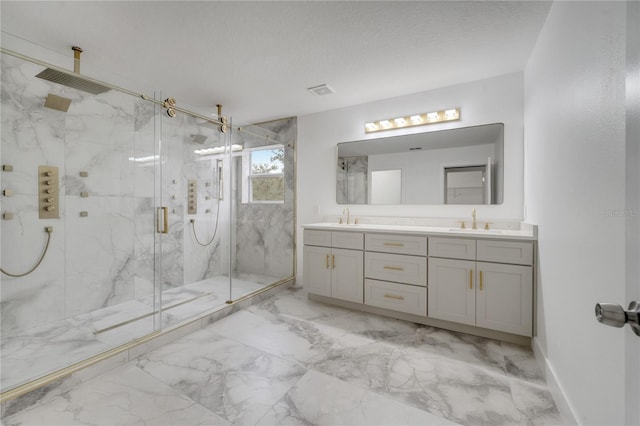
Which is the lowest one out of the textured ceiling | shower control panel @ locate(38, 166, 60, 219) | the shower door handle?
the shower door handle

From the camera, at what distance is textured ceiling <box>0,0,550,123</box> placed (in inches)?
69.6

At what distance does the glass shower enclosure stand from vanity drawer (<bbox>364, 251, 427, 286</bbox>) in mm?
1377

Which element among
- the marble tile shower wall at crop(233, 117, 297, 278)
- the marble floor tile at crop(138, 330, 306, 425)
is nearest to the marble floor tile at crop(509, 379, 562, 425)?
the marble floor tile at crop(138, 330, 306, 425)

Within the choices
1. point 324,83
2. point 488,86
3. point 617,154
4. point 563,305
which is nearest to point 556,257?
point 563,305

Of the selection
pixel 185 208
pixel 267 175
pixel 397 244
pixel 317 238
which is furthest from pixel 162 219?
pixel 397 244

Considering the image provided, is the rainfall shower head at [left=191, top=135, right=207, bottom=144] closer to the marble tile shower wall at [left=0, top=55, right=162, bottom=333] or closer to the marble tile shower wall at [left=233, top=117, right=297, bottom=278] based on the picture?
the marble tile shower wall at [left=0, top=55, right=162, bottom=333]

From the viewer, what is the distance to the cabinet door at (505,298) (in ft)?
6.84

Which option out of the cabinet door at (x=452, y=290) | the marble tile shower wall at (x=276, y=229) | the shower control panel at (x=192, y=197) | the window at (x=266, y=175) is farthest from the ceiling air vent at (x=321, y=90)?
the cabinet door at (x=452, y=290)

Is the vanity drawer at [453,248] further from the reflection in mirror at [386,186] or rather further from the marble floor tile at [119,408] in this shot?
the marble floor tile at [119,408]

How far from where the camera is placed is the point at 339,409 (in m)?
1.50

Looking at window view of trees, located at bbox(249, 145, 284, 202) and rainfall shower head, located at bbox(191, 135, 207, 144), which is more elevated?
rainfall shower head, located at bbox(191, 135, 207, 144)

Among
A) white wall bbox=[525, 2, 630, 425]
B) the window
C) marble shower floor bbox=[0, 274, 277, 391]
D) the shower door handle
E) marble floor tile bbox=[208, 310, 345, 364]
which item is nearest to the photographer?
white wall bbox=[525, 2, 630, 425]

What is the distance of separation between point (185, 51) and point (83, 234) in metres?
1.95

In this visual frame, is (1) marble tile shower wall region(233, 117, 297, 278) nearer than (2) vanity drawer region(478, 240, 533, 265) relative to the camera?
No
